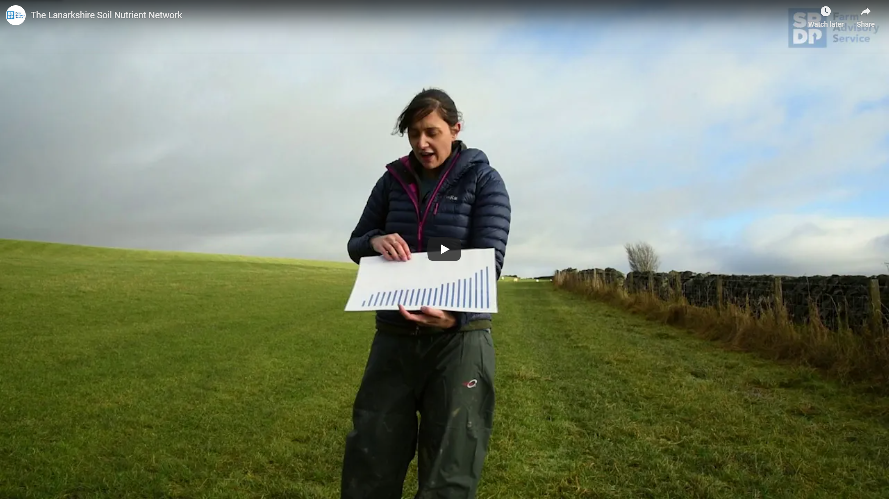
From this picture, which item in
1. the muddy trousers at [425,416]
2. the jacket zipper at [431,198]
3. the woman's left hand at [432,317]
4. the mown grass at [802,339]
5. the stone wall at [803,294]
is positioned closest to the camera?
the woman's left hand at [432,317]

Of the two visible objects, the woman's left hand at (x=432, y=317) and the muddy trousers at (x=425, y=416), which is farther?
the muddy trousers at (x=425, y=416)

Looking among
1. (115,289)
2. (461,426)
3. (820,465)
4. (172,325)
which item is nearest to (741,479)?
(820,465)

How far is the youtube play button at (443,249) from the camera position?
7.63 feet

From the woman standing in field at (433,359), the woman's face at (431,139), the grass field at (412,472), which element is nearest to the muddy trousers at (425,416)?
the woman standing in field at (433,359)

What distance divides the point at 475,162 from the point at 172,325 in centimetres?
1335

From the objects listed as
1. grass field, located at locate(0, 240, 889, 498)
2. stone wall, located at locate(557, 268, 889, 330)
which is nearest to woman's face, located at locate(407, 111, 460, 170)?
grass field, located at locate(0, 240, 889, 498)

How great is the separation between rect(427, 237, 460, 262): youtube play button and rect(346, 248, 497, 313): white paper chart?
2cm

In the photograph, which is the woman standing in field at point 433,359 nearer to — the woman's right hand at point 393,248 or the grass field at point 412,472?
the woman's right hand at point 393,248

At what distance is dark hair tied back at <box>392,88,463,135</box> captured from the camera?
7.80ft

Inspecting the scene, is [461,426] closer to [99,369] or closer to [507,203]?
[507,203]

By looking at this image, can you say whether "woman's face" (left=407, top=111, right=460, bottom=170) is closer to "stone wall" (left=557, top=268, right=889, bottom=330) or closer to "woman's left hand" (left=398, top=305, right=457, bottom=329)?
"woman's left hand" (left=398, top=305, right=457, bottom=329)

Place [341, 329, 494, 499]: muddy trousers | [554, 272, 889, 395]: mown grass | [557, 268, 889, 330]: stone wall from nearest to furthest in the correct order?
[341, 329, 494, 499]: muddy trousers → [554, 272, 889, 395]: mown grass → [557, 268, 889, 330]: stone wall

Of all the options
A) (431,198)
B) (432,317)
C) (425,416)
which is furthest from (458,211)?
(425,416)

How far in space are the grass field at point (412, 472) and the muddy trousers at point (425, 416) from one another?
1.72 meters
